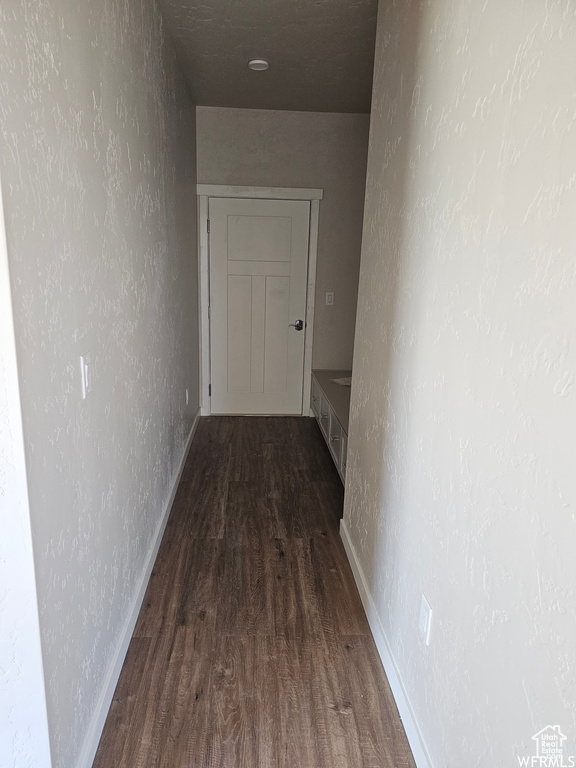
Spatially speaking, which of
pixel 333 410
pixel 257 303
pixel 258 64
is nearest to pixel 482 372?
pixel 333 410

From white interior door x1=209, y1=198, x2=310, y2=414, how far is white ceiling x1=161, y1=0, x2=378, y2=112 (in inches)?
32.1

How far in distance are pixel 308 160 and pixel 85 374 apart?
11.3 feet

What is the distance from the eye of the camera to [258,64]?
3125mm

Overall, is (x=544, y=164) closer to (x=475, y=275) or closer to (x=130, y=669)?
(x=475, y=275)

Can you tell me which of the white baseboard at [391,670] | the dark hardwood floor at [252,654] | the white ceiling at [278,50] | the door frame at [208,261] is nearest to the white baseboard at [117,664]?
the dark hardwood floor at [252,654]

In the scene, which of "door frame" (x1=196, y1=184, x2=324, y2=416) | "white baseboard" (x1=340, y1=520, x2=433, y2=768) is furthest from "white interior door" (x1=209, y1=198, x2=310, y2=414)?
"white baseboard" (x1=340, y1=520, x2=433, y2=768)

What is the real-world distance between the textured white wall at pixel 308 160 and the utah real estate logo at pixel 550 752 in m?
3.88

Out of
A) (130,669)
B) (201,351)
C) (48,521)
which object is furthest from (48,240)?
(201,351)

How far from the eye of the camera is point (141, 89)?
2.11 m

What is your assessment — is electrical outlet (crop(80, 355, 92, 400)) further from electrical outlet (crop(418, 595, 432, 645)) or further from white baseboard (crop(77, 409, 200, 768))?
electrical outlet (crop(418, 595, 432, 645))

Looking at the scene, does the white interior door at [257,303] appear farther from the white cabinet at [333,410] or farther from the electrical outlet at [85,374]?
the electrical outlet at [85,374]

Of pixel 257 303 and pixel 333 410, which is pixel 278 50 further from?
pixel 333 410

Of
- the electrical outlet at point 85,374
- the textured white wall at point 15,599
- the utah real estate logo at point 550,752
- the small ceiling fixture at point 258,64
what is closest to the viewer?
the utah real estate logo at point 550,752

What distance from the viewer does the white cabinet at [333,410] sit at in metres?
3.15
